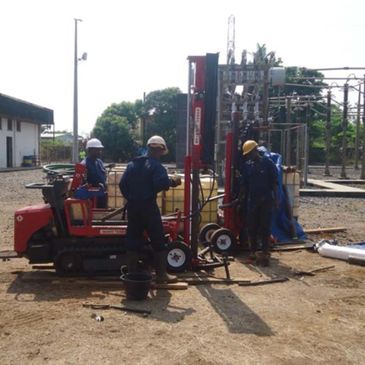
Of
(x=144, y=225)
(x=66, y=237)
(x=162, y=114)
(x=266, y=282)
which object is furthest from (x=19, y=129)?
(x=266, y=282)

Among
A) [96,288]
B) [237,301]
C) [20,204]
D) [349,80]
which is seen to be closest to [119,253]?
[96,288]

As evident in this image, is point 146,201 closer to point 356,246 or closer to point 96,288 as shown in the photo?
point 96,288

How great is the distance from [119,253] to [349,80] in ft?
71.0

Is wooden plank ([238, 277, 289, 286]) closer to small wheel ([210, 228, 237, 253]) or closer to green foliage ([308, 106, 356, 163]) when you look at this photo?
small wheel ([210, 228, 237, 253])

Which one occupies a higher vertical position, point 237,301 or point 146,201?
point 146,201

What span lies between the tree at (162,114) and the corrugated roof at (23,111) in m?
10.0

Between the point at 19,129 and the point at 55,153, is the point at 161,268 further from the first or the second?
the point at 55,153

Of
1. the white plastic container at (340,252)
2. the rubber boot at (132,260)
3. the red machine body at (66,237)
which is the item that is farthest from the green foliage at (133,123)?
the rubber boot at (132,260)

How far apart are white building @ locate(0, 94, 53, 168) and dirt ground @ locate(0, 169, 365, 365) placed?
35730 millimetres

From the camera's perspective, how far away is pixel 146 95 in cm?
5859

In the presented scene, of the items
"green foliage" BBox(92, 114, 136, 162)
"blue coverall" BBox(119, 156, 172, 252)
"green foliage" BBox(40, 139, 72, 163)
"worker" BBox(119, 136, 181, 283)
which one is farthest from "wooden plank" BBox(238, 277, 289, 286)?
"green foliage" BBox(40, 139, 72, 163)

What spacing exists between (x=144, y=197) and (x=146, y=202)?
0.07 meters

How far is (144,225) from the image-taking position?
6285 mm

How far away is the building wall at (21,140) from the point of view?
1620 inches
